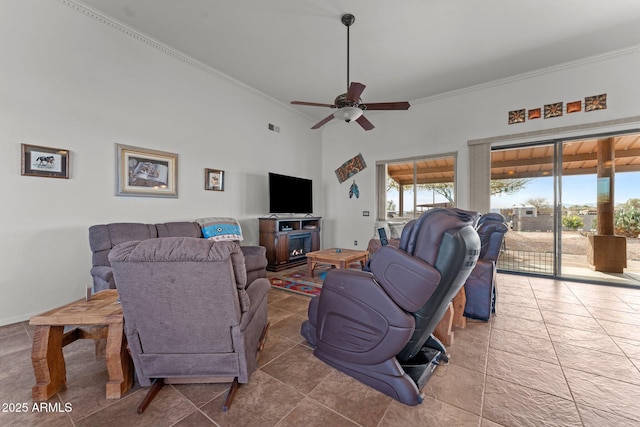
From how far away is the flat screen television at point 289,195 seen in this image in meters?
5.16

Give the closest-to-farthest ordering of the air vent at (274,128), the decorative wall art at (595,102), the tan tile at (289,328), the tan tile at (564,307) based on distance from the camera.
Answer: the tan tile at (289,328) → the tan tile at (564,307) → the decorative wall art at (595,102) → the air vent at (274,128)

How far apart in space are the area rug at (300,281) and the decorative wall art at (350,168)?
2652 millimetres

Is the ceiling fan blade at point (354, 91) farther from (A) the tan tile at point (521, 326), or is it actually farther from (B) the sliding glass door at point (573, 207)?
(B) the sliding glass door at point (573, 207)

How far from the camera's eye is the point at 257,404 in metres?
1.48

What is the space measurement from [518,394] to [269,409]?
1.51 metres

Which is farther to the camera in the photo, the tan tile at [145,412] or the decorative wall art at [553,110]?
the decorative wall art at [553,110]

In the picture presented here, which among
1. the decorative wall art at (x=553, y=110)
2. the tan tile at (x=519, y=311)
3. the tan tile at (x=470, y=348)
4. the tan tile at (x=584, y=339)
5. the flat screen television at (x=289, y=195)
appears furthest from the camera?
the flat screen television at (x=289, y=195)

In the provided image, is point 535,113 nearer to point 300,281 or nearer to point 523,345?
point 523,345

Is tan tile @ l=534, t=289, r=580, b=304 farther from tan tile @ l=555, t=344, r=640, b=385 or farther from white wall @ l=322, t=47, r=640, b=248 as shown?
white wall @ l=322, t=47, r=640, b=248

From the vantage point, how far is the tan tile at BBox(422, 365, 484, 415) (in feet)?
4.91

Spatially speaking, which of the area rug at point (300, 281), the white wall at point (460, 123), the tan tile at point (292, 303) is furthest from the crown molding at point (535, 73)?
the tan tile at point (292, 303)

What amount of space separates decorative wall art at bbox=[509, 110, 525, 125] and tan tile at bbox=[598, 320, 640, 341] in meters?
3.36

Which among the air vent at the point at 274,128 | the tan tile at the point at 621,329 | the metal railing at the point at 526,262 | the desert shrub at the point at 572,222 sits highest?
the air vent at the point at 274,128

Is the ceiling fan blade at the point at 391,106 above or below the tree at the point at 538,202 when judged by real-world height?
above
